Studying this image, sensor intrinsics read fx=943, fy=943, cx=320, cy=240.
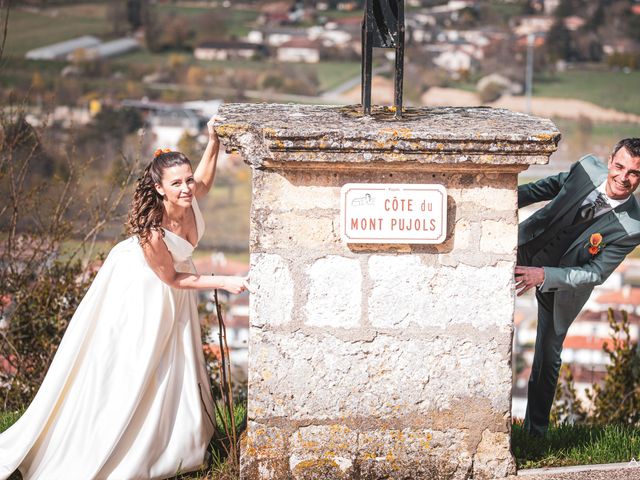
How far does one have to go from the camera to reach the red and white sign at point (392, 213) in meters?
3.02

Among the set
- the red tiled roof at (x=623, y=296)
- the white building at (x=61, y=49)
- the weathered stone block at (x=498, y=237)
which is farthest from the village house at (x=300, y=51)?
the weathered stone block at (x=498, y=237)

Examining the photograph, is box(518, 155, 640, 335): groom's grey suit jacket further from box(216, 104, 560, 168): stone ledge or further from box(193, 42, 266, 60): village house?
box(193, 42, 266, 60): village house

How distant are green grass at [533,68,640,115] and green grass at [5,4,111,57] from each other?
23.6 m

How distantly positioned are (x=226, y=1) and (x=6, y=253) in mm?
49902

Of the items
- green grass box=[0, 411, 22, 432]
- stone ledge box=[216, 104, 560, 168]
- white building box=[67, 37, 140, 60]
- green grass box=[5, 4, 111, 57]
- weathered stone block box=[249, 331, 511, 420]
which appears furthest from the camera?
white building box=[67, 37, 140, 60]

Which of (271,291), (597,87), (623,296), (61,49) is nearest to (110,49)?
(61,49)

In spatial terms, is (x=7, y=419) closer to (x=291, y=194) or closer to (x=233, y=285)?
(x=233, y=285)

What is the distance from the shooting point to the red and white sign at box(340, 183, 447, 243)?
9.91 feet

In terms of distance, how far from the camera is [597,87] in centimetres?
4616

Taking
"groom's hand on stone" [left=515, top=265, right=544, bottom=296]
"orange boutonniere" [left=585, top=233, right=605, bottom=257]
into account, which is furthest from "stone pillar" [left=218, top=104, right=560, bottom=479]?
"orange boutonniere" [left=585, top=233, right=605, bottom=257]

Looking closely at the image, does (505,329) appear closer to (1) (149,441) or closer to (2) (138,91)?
(1) (149,441)

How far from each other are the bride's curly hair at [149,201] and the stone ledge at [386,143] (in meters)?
0.42

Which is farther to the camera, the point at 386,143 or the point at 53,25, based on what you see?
the point at 53,25

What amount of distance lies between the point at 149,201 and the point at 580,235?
5.42ft
